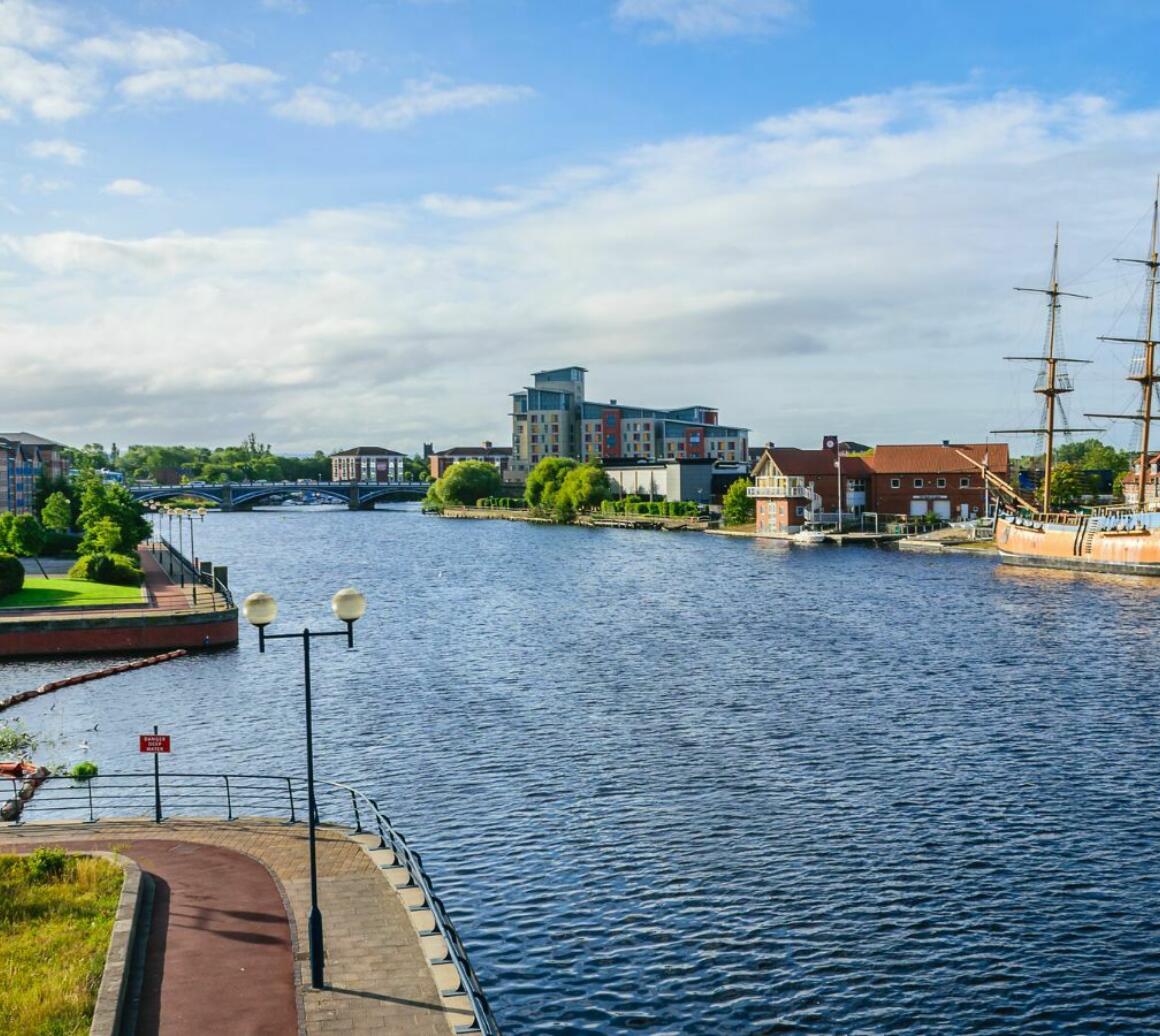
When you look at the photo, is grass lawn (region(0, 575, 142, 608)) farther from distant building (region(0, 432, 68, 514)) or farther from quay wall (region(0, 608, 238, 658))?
distant building (region(0, 432, 68, 514))

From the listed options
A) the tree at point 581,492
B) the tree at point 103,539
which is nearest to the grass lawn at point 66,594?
the tree at point 103,539

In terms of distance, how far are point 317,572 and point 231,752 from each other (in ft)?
222

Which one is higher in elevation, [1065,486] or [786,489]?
[1065,486]

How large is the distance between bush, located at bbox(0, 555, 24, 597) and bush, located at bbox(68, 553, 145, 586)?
866 cm

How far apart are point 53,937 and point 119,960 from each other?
1.83 meters

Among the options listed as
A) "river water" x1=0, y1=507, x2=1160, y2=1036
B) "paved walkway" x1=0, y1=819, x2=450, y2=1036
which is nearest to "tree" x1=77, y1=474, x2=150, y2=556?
"river water" x1=0, y1=507, x2=1160, y2=1036

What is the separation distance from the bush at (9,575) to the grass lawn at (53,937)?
45999 millimetres

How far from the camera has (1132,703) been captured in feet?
145

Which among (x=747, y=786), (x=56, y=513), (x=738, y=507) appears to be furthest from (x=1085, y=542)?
(x=56, y=513)

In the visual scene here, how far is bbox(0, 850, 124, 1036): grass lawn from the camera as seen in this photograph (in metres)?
15.8

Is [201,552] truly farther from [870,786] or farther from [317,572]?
[870,786]

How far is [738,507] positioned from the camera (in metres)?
154

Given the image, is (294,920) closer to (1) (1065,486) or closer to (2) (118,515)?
(2) (118,515)

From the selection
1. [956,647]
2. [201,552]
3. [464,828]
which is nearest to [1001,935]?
[464,828]
